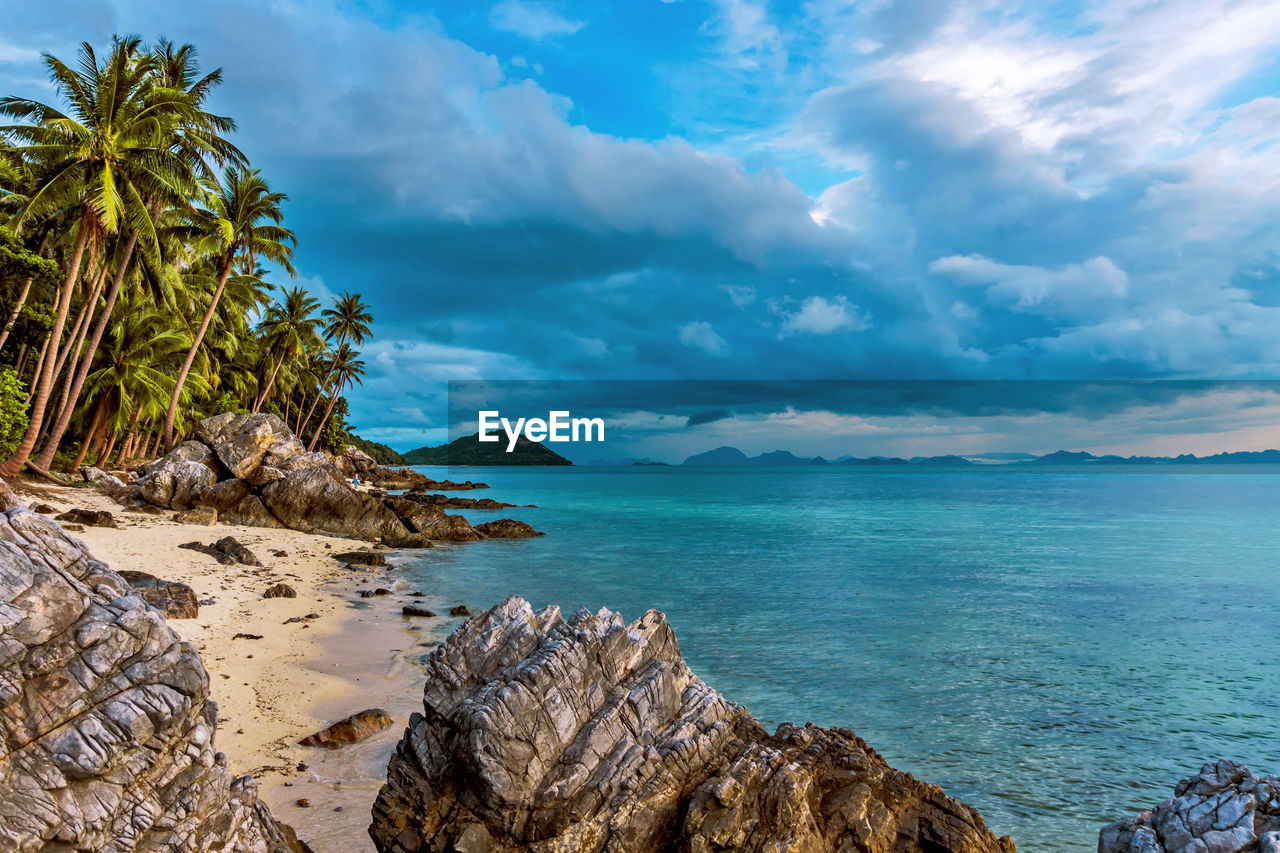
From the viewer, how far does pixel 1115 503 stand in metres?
77.9

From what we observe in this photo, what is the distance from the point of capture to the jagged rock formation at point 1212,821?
514cm

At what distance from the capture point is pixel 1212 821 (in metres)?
5.33

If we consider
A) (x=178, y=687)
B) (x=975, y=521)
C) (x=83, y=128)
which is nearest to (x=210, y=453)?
(x=83, y=128)

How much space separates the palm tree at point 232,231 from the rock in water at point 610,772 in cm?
3375

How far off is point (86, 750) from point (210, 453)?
1259 inches

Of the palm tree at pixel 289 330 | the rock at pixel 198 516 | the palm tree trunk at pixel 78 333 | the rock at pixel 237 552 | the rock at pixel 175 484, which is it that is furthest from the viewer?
the palm tree at pixel 289 330

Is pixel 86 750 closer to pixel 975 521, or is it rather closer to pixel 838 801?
pixel 838 801

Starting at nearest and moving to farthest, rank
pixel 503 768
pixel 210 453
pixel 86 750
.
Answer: pixel 86 750 → pixel 503 768 → pixel 210 453

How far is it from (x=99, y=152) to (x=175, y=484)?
12.8 m

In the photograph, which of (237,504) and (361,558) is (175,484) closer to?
(237,504)

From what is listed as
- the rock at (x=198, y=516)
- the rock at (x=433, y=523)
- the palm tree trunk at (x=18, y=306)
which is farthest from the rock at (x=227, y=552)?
the palm tree trunk at (x=18, y=306)

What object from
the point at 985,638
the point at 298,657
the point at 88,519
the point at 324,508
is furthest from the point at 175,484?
the point at 985,638

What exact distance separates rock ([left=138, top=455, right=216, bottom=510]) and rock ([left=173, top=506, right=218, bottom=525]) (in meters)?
0.69

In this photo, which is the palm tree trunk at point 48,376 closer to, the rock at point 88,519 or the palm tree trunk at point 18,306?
the palm tree trunk at point 18,306
